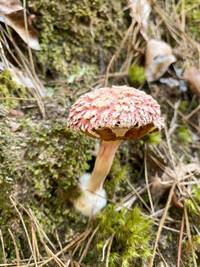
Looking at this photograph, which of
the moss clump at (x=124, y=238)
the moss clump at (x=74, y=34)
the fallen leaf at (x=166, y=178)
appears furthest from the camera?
the moss clump at (x=74, y=34)

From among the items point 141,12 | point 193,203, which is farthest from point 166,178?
point 141,12

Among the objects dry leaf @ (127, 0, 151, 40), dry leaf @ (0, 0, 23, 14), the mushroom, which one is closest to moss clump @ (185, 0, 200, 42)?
dry leaf @ (127, 0, 151, 40)

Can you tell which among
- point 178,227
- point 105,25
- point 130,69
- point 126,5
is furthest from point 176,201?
point 126,5

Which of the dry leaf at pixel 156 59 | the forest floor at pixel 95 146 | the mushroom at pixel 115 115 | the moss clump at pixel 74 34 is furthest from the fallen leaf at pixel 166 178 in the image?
the moss clump at pixel 74 34

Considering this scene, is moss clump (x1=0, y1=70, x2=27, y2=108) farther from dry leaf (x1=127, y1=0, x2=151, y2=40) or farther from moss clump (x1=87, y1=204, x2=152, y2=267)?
dry leaf (x1=127, y1=0, x2=151, y2=40)

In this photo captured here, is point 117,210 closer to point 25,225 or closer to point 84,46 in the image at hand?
point 25,225

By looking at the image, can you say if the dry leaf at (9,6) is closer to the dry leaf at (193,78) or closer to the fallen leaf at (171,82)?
the fallen leaf at (171,82)
